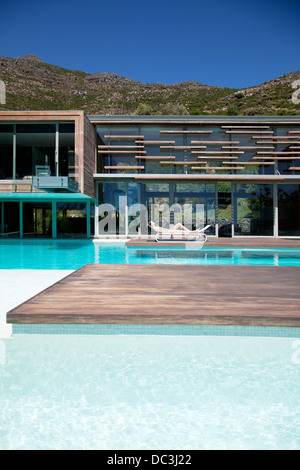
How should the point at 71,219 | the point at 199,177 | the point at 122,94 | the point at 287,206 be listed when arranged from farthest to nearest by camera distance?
the point at 122,94, the point at 71,219, the point at 287,206, the point at 199,177

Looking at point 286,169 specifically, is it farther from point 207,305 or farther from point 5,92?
point 5,92

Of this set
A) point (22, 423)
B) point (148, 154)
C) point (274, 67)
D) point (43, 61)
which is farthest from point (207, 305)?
point (43, 61)

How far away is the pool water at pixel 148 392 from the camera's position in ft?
6.71

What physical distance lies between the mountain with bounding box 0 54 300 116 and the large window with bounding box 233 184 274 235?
22.9 metres

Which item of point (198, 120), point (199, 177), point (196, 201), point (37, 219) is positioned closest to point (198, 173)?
point (199, 177)

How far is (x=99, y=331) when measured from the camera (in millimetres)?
2887

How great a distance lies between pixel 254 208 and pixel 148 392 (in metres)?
13.3

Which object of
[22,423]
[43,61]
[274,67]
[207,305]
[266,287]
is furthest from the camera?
[43,61]

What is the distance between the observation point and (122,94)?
4484cm

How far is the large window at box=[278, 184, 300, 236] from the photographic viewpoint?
1474cm
